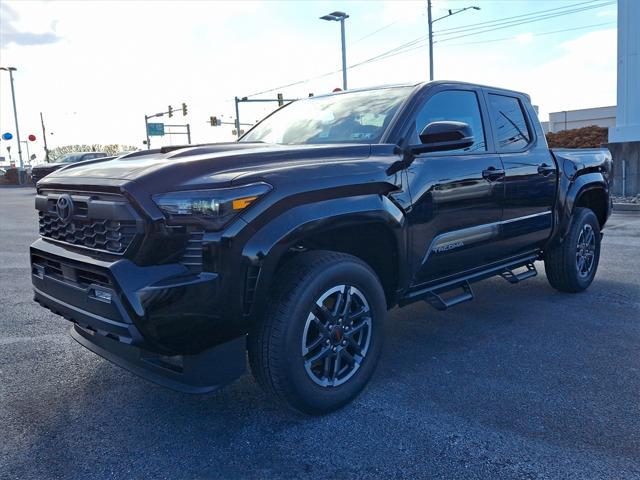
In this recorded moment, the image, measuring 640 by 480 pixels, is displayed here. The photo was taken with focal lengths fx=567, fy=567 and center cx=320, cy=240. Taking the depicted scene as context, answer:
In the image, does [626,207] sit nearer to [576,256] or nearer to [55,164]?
[576,256]

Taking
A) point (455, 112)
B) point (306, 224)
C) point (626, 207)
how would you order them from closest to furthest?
point (306, 224) < point (455, 112) < point (626, 207)

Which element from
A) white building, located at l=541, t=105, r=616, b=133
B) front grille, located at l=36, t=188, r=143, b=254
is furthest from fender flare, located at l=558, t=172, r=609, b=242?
white building, located at l=541, t=105, r=616, b=133

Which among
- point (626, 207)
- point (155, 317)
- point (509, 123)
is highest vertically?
point (509, 123)

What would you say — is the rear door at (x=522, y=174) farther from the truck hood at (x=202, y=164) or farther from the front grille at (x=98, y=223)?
the front grille at (x=98, y=223)

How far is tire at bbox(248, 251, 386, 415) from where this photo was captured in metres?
2.83

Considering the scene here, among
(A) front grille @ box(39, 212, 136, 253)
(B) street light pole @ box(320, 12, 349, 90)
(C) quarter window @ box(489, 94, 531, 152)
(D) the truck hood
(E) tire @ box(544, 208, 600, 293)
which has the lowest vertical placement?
(E) tire @ box(544, 208, 600, 293)

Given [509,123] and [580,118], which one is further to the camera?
[580,118]

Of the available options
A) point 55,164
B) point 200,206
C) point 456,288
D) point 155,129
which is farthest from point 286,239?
point 155,129

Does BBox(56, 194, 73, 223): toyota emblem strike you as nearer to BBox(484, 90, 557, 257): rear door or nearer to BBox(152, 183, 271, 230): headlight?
BBox(152, 183, 271, 230): headlight

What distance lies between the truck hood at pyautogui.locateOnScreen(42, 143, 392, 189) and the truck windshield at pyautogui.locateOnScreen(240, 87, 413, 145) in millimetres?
390

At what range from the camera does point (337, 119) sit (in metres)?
4.02

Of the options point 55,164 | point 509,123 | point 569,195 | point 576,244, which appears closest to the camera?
point 509,123

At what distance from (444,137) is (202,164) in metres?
1.60

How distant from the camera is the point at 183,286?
99.3 inches
